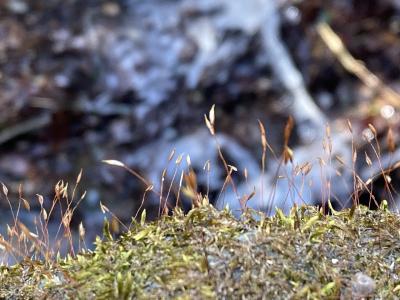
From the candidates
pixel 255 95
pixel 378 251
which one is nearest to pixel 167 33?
pixel 255 95

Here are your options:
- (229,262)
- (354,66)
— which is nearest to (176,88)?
(354,66)

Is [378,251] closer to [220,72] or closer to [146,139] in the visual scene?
[146,139]

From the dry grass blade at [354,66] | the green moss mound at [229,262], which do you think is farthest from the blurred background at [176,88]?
the green moss mound at [229,262]

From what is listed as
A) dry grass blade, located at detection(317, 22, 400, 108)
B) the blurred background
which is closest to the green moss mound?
the blurred background

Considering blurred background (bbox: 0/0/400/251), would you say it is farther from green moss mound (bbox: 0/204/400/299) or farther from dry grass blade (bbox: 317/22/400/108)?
green moss mound (bbox: 0/204/400/299)

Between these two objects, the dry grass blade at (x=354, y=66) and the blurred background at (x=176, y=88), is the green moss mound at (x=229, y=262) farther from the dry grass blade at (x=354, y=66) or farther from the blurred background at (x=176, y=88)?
the dry grass blade at (x=354, y=66)

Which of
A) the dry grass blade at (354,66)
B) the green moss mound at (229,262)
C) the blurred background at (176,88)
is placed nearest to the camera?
the green moss mound at (229,262)
